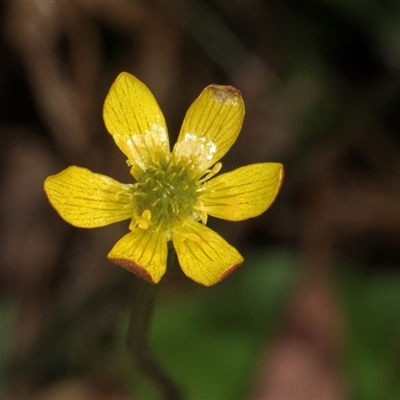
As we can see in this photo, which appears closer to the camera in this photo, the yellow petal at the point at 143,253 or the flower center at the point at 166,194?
the yellow petal at the point at 143,253

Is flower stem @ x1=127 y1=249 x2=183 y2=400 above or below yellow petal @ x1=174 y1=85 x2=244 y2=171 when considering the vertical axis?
below

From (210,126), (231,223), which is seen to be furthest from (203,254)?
(231,223)

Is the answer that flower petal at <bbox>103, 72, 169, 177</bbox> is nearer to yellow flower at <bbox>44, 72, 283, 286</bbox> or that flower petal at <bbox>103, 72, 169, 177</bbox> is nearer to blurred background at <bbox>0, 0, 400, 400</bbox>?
yellow flower at <bbox>44, 72, 283, 286</bbox>

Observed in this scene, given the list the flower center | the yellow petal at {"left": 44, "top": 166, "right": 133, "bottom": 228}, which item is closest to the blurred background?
the flower center

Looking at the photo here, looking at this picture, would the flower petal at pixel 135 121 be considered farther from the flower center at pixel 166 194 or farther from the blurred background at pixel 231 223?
the blurred background at pixel 231 223

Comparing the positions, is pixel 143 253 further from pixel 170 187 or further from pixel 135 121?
pixel 135 121

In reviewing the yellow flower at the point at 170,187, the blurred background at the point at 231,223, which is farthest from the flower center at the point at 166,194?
the blurred background at the point at 231,223

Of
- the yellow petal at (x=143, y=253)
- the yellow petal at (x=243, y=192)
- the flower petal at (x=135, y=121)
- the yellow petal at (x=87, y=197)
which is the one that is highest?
the flower petal at (x=135, y=121)
